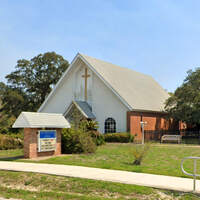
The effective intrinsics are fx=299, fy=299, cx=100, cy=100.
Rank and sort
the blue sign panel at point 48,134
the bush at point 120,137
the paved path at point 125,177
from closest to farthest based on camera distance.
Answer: the paved path at point 125,177 → the blue sign panel at point 48,134 → the bush at point 120,137

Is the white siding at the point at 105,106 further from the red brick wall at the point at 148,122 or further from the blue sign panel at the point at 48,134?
the blue sign panel at the point at 48,134

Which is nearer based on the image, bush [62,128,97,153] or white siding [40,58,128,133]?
bush [62,128,97,153]

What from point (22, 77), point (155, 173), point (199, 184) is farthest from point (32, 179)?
point (22, 77)

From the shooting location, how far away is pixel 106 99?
101 feet

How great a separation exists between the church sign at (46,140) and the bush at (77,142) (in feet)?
3.53

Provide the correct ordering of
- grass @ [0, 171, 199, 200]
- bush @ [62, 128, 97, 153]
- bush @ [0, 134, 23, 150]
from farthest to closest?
bush @ [0, 134, 23, 150]
bush @ [62, 128, 97, 153]
grass @ [0, 171, 199, 200]

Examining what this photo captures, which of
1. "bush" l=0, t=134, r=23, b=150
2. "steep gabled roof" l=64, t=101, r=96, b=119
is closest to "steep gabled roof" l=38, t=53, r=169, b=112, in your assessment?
"steep gabled roof" l=64, t=101, r=96, b=119

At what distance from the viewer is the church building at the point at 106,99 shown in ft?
96.3

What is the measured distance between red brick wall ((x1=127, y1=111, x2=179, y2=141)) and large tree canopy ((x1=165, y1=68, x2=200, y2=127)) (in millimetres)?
2572

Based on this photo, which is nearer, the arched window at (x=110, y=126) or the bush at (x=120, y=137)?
the bush at (x=120, y=137)

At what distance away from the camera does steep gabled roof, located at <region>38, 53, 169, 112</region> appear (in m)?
29.5

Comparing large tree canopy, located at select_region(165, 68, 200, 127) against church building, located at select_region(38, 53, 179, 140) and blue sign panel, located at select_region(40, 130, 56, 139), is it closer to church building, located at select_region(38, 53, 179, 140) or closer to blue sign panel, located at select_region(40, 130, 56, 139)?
church building, located at select_region(38, 53, 179, 140)

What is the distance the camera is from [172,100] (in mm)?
31422

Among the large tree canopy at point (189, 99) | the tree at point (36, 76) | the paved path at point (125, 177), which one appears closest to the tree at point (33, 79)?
the tree at point (36, 76)
